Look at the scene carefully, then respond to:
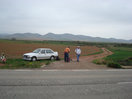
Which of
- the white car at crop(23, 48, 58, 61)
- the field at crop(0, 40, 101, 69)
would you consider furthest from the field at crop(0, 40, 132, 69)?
the white car at crop(23, 48, 58, 61)

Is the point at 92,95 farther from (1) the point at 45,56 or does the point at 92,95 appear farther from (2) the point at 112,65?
(1) the point at 45,56

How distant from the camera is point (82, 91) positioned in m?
5.02

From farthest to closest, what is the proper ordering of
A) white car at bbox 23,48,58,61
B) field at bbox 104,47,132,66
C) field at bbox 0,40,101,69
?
field at bbox 104,47,132,66, white car at bbox 23,48,58,61, field at bbox 0,40,101,69

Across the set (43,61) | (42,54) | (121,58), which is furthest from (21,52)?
(121,58)

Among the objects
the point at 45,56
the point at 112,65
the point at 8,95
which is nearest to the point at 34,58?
the point at 45,56

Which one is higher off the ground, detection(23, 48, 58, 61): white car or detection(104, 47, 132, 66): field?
detection(23, 48, 58, 61): white car

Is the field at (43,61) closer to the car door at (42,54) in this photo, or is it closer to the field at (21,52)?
the field at (21,52)

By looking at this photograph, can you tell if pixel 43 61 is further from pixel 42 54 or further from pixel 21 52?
pixel 21 52

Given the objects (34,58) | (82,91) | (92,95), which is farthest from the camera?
(34,58)

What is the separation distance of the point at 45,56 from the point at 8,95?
38.7 ft

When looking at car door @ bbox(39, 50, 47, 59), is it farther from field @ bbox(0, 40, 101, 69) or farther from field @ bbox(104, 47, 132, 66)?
field @ bbox(104, 47, 132, 66)

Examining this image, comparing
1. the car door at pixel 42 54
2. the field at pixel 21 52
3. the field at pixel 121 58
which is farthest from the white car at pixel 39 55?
the field at pixel 121 58

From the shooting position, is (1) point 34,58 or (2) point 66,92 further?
(1) point 34,58

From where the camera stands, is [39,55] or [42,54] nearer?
[39,55]
